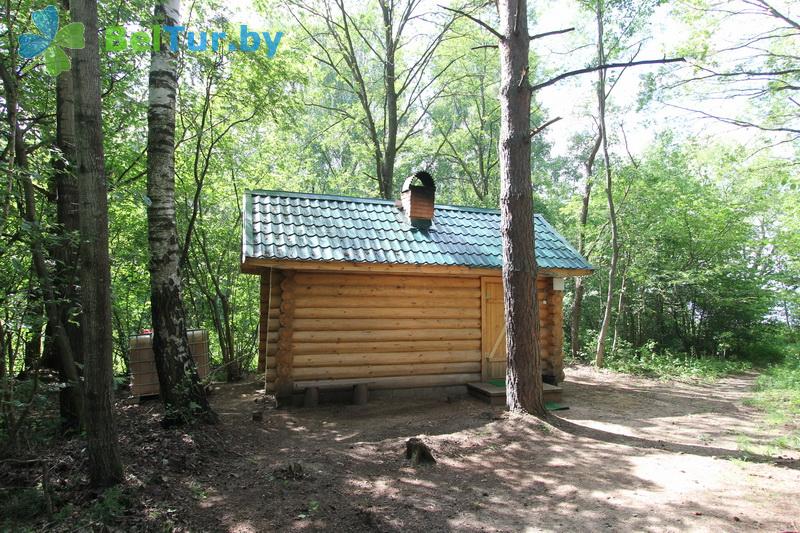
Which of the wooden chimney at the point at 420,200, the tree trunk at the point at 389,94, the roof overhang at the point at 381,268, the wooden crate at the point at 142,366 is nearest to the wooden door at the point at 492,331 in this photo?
the roof overhang at the point at 381,268

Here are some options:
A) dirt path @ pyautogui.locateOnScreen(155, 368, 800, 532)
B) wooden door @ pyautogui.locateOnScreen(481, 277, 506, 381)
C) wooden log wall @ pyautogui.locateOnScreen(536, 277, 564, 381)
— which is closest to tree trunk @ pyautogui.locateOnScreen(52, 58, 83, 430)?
dirt path @ pyautogui.locateOnScreen(155, 368, 800, 532)

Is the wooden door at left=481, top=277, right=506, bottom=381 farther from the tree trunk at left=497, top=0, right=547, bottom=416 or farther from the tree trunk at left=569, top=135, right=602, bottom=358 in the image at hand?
the tree trunk at left=569, top=135, right=602, bottom=358

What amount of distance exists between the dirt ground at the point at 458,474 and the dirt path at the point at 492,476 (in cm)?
2

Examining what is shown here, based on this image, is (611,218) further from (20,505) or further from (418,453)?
(20,505)

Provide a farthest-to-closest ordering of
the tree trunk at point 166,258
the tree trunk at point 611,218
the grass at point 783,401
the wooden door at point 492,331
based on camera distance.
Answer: the tree trunk at point 611,218 < the wooden door at point 492,331 < the grass at point 783,401 < the tree trunk at point 166,258

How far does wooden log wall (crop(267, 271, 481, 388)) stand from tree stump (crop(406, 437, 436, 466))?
10.6 feet

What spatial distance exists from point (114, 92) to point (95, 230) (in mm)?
4498

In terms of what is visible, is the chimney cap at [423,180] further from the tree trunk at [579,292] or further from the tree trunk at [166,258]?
the tree trunk at [579,292]

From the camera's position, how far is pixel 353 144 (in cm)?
2019

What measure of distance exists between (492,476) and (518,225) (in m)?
3.38

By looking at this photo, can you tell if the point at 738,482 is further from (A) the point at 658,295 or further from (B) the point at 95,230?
(A) the point at 658,295

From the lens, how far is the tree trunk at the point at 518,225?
20.0ft

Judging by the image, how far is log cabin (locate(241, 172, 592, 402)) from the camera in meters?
7.55

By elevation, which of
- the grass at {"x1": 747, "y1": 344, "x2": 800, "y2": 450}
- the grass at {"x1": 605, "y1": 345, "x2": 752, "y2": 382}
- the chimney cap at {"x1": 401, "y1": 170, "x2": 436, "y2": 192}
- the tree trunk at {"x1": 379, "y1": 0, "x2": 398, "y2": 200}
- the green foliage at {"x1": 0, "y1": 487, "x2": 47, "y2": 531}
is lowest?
the grass at {"x1": 605, "y1": 345, "x2": 752, "y2": 382}
